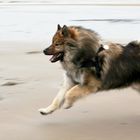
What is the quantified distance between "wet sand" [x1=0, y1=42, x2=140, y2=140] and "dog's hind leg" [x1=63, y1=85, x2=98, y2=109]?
173 mm

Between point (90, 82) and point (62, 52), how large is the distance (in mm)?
468

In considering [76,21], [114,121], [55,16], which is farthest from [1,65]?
[55,16]

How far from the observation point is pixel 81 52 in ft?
20.0

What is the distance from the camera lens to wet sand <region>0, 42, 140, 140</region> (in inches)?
213

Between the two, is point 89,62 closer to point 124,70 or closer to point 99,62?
point 99,62

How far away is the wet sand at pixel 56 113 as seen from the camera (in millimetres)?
5398

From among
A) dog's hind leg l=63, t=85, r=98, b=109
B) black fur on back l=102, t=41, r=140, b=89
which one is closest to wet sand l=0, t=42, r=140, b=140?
dog's hind leg l=63, t=85, r=98, b=109

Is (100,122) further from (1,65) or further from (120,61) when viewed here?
(1,65)

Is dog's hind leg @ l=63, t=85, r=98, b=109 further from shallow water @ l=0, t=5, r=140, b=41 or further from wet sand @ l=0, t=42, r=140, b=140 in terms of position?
shallow water @ l=0, t=5, r=140, b=41

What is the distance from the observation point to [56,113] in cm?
622

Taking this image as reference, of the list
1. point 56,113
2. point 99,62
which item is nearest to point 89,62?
point 99,62

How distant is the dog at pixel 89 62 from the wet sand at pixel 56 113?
262 mm

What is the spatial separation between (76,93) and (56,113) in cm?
42

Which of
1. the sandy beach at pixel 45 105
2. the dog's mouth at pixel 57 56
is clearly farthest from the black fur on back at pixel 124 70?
the dog's mouth at pixel 57 56
